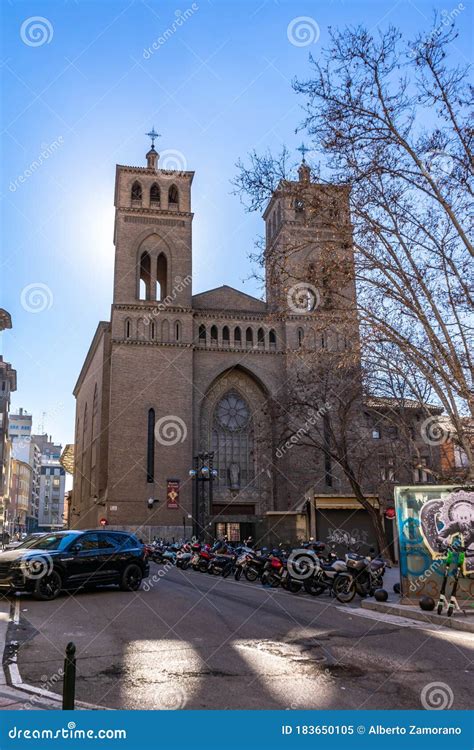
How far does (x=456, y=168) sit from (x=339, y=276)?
276cm

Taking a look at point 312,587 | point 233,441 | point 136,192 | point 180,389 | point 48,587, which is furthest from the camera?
point 136,192

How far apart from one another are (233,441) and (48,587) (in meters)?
31.5

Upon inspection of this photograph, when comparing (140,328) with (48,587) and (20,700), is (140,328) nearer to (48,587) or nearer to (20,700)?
(48,587)

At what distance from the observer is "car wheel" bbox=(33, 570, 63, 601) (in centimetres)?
1291

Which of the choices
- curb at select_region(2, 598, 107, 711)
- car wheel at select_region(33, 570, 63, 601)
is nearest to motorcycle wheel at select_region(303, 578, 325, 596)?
car wheel at select_region(33, 570, 63, 601)

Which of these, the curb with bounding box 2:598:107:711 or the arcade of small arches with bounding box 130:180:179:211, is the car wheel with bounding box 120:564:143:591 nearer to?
the curb with bounding box 2:598:107:711

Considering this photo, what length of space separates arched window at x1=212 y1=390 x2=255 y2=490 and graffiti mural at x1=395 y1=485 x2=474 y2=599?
1185 inches

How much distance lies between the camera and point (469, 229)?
12164mm

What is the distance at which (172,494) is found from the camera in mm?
39531

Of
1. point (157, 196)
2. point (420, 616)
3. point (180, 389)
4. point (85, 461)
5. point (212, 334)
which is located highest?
point (157, 196)

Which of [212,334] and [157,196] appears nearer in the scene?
[212,334]

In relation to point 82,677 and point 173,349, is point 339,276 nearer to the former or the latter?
point 82,677

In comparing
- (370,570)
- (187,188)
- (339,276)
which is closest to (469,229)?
(339,276)

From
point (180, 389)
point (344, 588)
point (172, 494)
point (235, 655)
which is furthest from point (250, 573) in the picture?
point (180, 389)
